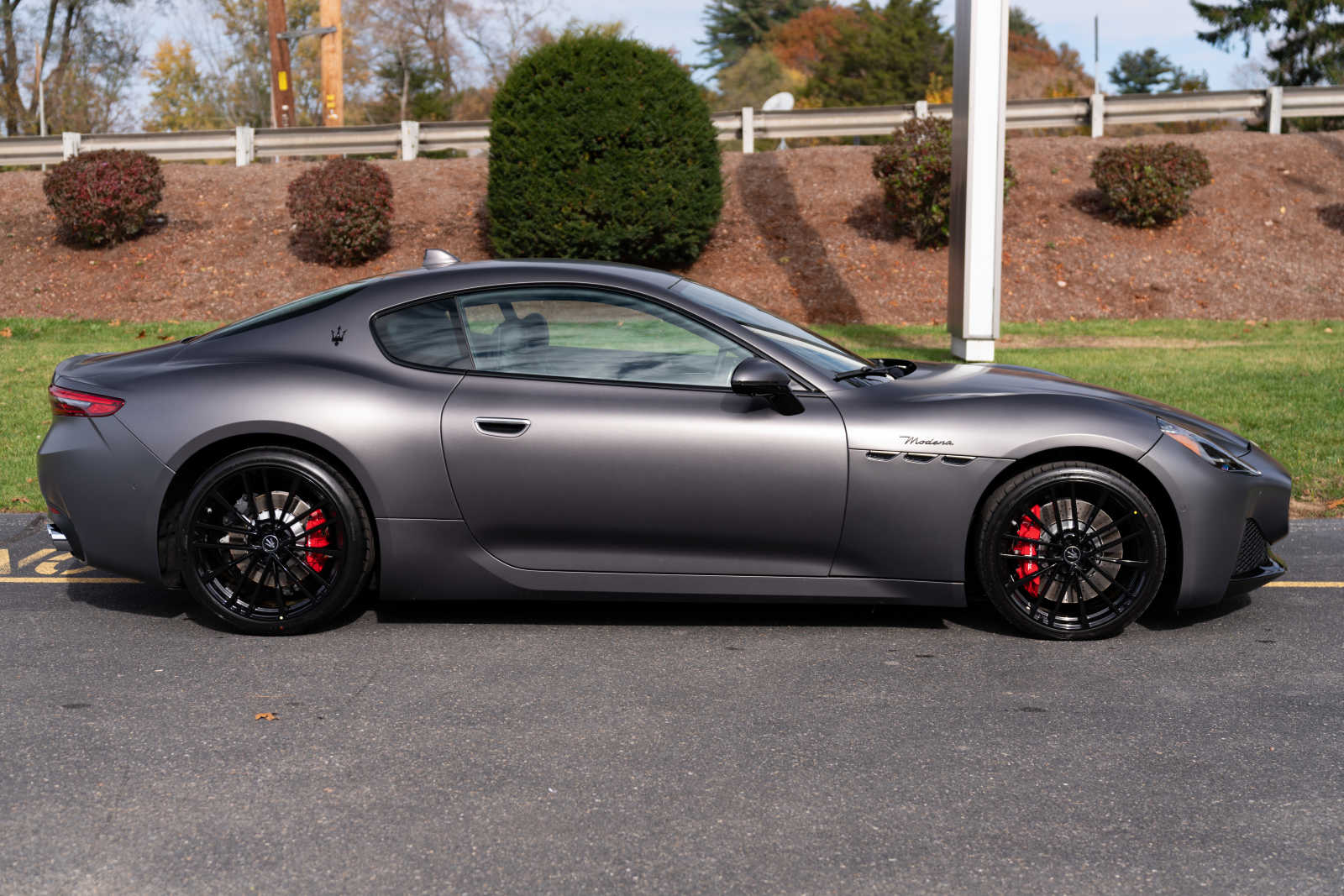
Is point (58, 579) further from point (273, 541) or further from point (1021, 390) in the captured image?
point (1021, 390)

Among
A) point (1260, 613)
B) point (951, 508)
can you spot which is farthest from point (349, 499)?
point (1260, 613)

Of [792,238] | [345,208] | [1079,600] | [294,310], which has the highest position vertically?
[345,208]

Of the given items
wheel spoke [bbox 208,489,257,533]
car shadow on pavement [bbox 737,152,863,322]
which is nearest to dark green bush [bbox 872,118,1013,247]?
car shadow on pavement [bbox 737,152,863,322]

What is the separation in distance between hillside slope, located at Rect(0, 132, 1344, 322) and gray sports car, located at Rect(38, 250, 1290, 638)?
40.4 feet

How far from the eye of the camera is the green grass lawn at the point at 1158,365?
27.6 feet

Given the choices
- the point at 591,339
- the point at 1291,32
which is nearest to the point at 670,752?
the point at 591,339

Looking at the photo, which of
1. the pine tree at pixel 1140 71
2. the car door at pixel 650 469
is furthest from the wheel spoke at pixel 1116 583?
the pine tree at pixel 1140 71

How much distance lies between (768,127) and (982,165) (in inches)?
440

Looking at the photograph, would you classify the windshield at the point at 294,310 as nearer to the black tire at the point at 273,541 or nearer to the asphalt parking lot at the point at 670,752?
the black tire at the point at 273,541

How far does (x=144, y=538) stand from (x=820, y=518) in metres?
2.61

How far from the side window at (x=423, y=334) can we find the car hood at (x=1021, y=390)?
1.70 metres

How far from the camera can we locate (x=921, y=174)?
61.8 ft

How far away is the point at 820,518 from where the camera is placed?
4.80 metres

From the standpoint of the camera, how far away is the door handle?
487cm
